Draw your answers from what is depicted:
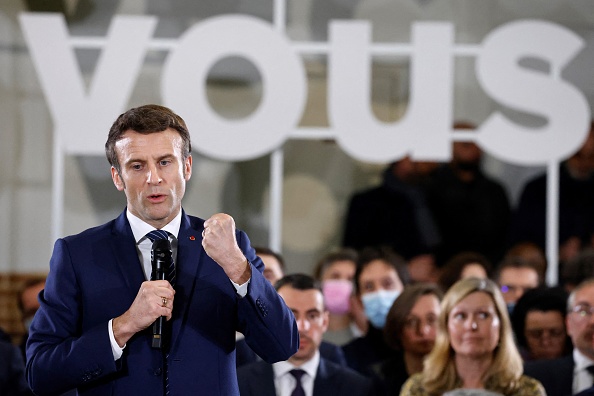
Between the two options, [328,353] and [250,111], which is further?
[250,111]

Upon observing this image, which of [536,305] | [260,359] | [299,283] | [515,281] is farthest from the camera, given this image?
[515,281]

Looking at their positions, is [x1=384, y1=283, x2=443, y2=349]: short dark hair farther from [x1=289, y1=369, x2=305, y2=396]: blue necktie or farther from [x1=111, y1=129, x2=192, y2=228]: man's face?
[x1=111, y1=129, x2=192, y2=228]: man's face

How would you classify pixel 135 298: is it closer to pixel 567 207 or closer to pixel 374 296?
pixel 374 296

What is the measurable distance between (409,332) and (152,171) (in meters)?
3.24

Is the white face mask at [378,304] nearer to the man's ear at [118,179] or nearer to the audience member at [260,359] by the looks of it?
the audience member at [260,359]

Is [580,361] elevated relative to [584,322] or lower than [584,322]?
lower

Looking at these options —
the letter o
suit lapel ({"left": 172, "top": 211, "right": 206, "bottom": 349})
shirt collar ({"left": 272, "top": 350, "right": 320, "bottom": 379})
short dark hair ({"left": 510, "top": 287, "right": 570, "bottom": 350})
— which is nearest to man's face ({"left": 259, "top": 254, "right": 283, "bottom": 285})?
shirt collar ({"left": 272, "top": 350, "right": 320, "bottom": 379})

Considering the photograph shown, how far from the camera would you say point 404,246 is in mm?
7852

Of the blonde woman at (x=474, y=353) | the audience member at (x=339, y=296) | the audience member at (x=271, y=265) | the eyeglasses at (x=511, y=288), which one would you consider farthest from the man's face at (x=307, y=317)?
the eyeglasses at (x=511, y=288)

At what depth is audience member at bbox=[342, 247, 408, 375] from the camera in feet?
17.9

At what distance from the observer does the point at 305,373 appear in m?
4.61

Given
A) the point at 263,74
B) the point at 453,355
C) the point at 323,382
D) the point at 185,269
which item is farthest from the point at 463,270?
the point at 185,269

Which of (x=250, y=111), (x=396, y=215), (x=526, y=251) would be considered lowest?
(x=526, y=251)

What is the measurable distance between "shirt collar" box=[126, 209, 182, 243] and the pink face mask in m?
3.96
